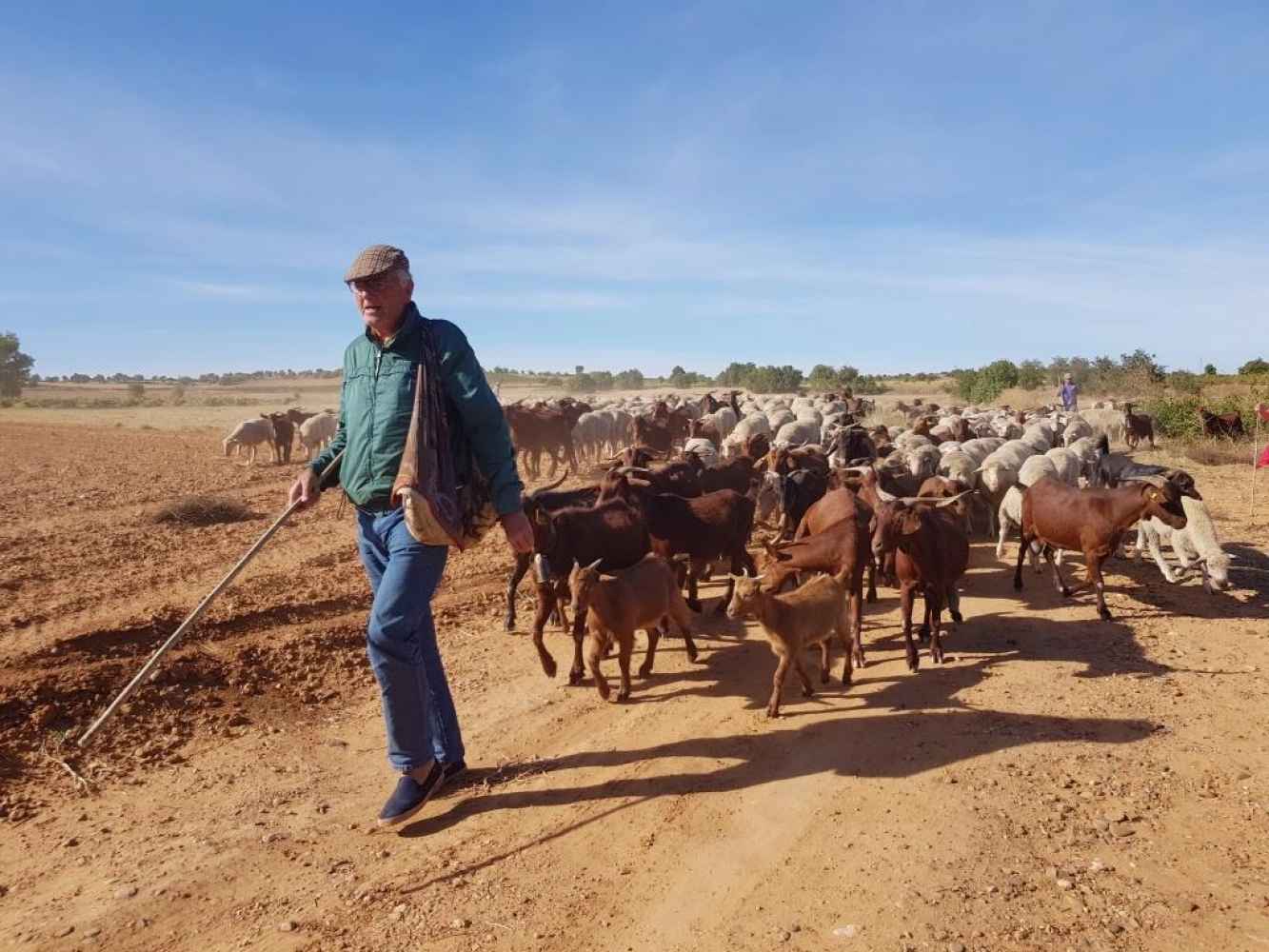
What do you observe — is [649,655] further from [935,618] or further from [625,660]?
[935,618]

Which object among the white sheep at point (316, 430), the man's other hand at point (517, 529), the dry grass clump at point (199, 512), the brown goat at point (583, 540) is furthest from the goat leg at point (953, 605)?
the white sheep at point (316, 430)

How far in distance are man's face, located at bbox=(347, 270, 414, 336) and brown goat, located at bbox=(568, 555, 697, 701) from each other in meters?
2.72

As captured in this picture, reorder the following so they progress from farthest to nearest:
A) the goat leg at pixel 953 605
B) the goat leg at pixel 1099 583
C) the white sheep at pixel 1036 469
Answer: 1. the white sheep at pixel 1036 469
2. the goat leg at pixel 1099 583
3. the goat leg at pixel 953 605

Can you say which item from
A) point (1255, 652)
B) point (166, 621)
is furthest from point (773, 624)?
point (166, 621)

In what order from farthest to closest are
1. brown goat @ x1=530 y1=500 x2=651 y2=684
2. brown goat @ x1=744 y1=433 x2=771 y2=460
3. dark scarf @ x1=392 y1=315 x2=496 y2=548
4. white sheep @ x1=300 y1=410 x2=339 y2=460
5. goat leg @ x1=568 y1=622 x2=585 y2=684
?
white sheep @ x1=300 y1=410 x2=339 y2=460 → brown goat @ x1=744 y1=433 x2=771 y2=460 → brown goat @ x1=530 y1=500 x2=651 y2=684 → goat leg @ x1=568 y1=622 x2=585 y2=684 → dark scarf @ x1=392 y1=315 x2=496 y2=548

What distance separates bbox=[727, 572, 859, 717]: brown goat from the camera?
6.10 metres

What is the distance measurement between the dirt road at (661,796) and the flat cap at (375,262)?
313 cm

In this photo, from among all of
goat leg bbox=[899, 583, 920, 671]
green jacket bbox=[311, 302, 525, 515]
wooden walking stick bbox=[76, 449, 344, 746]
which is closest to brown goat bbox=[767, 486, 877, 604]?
goat leg bbox=[899, 583, 920, 671]

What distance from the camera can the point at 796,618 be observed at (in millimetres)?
6277

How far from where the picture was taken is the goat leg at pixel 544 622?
6781 mm

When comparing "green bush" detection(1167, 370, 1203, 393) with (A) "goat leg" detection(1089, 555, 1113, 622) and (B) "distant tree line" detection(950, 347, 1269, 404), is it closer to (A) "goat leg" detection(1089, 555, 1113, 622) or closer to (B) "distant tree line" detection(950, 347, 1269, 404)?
(B) "distant tree line" detection(950, 347, 1269, 404)

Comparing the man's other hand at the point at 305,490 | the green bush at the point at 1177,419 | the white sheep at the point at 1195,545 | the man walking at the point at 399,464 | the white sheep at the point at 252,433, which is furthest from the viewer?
the white sheep at the point at 252,433

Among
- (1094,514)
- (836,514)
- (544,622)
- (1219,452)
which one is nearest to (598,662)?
(544,622)

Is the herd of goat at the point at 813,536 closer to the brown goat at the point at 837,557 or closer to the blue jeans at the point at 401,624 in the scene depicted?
the brown goat at the point at 837,557
